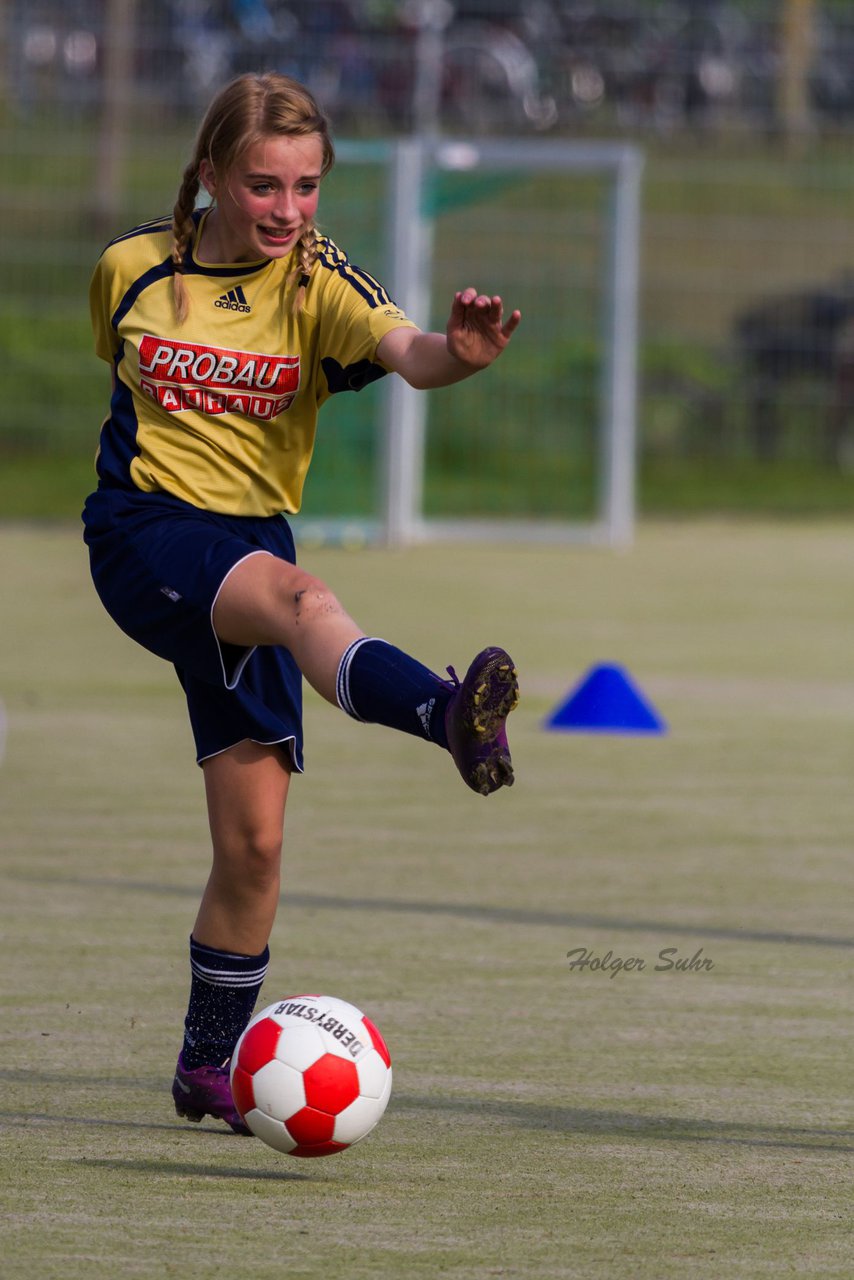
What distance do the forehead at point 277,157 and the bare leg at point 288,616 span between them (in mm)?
646

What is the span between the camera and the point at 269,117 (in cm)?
360

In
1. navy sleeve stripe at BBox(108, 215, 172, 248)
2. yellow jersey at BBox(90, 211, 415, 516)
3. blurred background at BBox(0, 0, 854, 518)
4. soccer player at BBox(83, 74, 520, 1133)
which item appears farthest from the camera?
blurred background at BBox(0, 0, 854, 518)

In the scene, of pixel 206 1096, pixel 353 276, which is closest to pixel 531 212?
pixel 353 276

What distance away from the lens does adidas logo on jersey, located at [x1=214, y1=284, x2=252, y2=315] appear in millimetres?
3742

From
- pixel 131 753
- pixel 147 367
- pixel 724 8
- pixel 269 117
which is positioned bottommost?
pixel 131 753

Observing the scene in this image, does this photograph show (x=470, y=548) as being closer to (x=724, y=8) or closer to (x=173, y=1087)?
(x=724, y=8)

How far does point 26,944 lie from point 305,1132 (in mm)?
1790

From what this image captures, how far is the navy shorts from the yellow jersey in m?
0.05

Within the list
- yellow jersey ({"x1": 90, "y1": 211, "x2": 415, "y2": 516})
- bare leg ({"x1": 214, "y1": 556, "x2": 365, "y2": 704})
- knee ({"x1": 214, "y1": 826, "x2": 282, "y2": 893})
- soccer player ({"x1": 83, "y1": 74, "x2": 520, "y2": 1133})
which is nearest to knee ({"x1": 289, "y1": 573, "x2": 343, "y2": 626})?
bare leg ({"x1": 214, "y1": 556, "x2": 365, "y2": 704})

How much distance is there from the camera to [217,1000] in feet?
12.6

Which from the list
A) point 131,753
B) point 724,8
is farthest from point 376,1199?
point 724,8

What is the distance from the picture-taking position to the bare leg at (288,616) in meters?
3.34

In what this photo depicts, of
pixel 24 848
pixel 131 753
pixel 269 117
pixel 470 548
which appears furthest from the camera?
pixel 470 548

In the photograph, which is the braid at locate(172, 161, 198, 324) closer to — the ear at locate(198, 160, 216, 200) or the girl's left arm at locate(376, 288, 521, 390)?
the ear at locate(198, 160, 216, 200)
